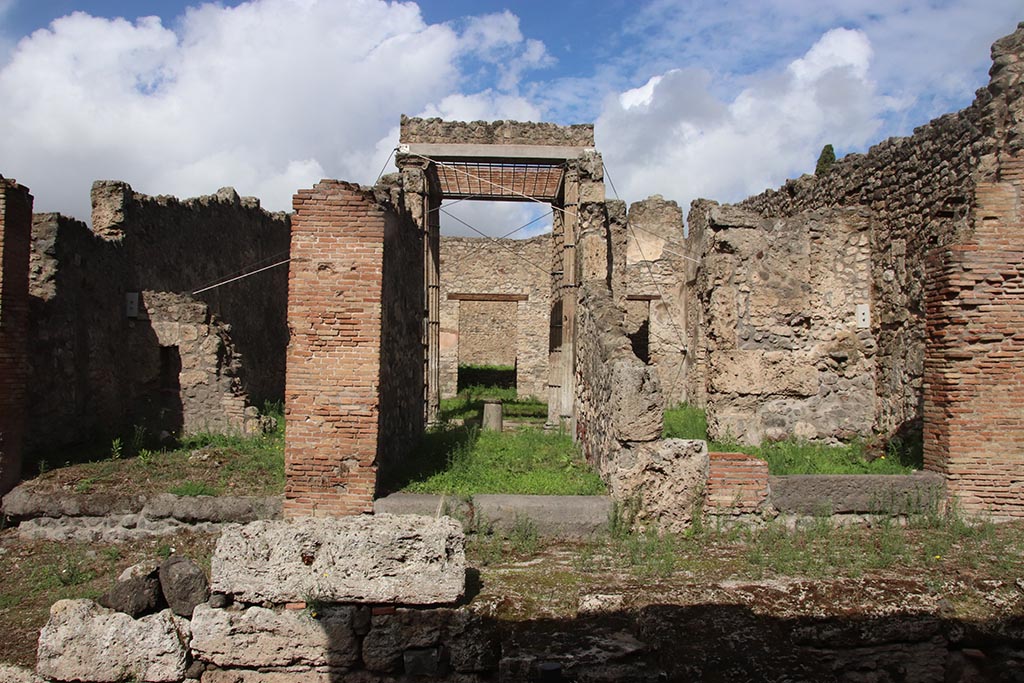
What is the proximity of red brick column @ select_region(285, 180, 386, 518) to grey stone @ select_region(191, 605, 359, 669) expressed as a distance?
79.0 inches

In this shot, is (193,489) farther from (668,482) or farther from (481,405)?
(481,405)

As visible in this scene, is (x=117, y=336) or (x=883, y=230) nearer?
(x=883, y=230)

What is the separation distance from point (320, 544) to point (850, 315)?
7.32 m

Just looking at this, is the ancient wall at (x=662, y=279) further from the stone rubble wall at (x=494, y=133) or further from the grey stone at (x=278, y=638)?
the grey stone at (x=278, y=638)

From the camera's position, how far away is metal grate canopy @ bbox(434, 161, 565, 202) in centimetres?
1337

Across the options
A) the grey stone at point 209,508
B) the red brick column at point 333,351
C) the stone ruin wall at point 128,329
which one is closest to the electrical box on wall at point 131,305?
the stone ruin wall at point 128,329

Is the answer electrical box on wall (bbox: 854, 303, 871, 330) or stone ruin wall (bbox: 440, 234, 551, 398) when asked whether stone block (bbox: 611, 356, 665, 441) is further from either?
stone ruin wall (bbox: 440, 234, 551, 398)

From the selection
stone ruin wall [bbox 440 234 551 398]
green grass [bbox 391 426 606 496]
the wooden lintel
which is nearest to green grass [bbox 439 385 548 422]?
stone ruin wall [bbox 440 234 551 398]

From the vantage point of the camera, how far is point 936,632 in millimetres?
4398

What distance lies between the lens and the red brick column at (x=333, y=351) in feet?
22.0

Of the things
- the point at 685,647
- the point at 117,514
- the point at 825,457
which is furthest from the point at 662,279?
the point at 685,647

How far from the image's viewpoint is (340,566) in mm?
4715

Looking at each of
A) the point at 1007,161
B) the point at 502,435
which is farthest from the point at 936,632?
the point at 502,435

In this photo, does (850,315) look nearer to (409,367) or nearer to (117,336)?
(409,367)
